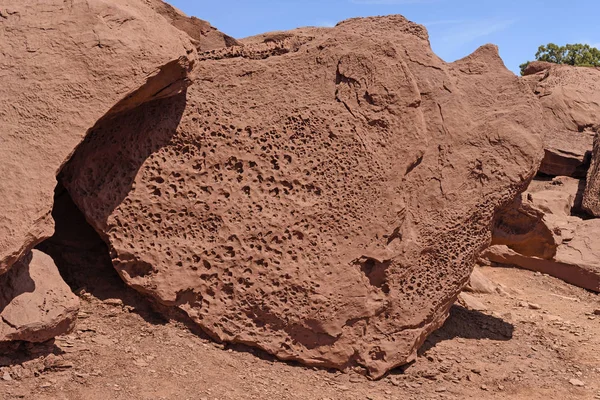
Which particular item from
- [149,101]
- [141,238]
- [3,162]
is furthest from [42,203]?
[149,101]

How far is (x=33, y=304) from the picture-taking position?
3.17 metres

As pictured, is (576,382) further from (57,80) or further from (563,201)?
(563,201)

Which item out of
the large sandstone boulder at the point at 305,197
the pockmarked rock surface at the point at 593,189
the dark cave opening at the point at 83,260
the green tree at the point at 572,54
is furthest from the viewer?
the green tree at the point at 572,54

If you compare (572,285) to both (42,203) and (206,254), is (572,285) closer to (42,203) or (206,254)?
(206,254)

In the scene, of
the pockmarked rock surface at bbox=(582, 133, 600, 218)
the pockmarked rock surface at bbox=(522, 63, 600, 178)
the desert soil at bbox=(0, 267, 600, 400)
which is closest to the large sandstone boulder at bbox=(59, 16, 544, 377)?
the desert soil at bbox=(0, 267, 600, 400)

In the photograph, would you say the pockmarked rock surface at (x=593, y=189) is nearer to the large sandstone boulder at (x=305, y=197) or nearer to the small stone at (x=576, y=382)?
the small stone at (x=576, y=382)

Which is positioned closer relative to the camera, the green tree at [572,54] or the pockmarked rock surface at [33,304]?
the pockmarked rock surface at [33,304]

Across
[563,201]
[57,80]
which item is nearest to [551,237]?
[563,201]

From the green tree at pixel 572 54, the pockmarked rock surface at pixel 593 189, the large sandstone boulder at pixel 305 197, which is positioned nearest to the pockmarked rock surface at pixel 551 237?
the pockmarked rock surface at pixel 593 189

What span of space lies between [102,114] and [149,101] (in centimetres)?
54

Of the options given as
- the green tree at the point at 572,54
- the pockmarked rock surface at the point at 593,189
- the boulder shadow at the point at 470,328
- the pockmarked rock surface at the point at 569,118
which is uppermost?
the green tree at the point at 572,54

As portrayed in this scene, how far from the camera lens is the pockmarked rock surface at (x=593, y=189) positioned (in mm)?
7449

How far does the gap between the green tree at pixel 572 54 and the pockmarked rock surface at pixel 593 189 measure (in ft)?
49.7

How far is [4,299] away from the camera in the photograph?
10.3ft
